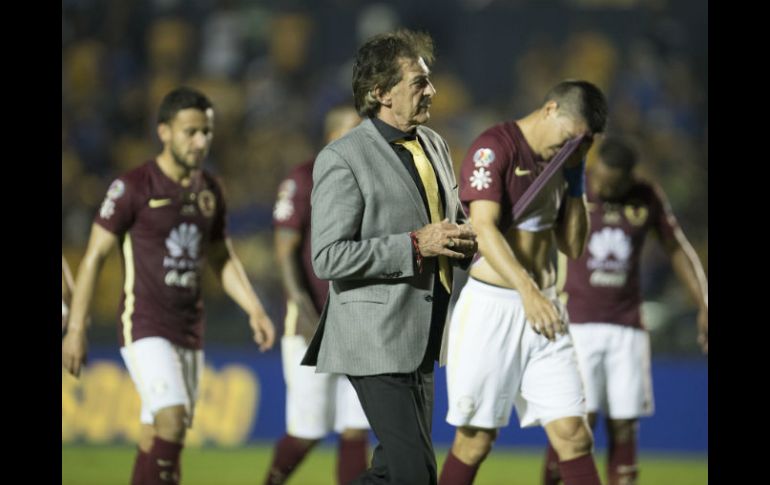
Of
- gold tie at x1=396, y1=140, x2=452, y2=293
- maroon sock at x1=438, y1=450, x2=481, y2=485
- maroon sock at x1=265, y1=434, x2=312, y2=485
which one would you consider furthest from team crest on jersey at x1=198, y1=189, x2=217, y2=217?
gold tie at x1=396, y1=140, x2=452, y2=293

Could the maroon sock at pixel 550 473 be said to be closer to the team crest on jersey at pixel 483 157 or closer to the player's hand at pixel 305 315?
the player's hand at pixel 305 315

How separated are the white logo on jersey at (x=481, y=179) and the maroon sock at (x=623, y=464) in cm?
252

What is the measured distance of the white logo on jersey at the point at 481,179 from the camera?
590 centimetres

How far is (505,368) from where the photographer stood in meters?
6.11

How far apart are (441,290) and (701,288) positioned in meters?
3.40

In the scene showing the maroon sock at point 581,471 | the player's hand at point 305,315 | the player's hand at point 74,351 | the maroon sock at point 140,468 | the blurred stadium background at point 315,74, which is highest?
the blurred stadium background at point 315,74

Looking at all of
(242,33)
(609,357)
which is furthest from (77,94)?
(609,357)

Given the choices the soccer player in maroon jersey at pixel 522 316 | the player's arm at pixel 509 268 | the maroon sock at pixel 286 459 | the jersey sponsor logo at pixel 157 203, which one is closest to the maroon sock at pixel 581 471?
the soccer player in maroon jersey at pixel 522 316

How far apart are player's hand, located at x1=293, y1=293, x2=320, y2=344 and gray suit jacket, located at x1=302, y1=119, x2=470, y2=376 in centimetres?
278

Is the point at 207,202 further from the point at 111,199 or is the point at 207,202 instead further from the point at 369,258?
the point at 369,258

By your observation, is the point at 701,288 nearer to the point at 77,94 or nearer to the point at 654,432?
the point at 654,432

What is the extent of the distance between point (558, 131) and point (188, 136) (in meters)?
2.15

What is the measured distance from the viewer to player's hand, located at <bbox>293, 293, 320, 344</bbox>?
747 centimetres

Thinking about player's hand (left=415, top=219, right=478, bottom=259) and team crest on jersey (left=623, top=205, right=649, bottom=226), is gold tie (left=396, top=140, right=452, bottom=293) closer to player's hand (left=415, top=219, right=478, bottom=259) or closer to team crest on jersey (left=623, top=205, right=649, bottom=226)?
player's hand (left=415, top=219, right=478, bottom=259)
